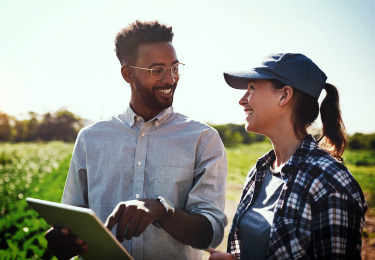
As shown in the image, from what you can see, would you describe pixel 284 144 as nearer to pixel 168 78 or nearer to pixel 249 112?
pixel 249 112

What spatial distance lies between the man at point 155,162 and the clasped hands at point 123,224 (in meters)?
0.30

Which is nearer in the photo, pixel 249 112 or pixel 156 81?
pixel 249 112

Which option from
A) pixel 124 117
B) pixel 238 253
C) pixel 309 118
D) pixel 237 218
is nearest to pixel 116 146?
pixel 124 117

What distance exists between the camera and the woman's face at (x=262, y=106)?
7.17ft

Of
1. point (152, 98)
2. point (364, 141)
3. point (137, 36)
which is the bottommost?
point (364, 141)

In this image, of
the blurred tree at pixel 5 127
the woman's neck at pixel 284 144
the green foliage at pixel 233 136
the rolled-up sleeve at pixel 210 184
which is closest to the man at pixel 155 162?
the rolled-up sleeve at pixel 210 184

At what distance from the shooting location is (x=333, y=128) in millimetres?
2207

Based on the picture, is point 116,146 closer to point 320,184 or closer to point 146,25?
point 146,25

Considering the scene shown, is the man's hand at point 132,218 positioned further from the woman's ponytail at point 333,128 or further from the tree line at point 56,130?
the tree line at point 56,130

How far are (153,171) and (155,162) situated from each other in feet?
0.24

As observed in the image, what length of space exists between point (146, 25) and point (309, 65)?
1453 millimetres

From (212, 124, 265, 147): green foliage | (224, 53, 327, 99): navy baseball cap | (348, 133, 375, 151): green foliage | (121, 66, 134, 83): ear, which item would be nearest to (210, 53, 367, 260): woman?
(224, 53, 327, 99): navy baseball cap

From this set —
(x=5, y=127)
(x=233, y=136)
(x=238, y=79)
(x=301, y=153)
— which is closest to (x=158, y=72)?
(x=238, y=79)

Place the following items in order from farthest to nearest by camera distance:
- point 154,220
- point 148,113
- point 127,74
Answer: point 127,74 → point 148,113 → point 154,220
